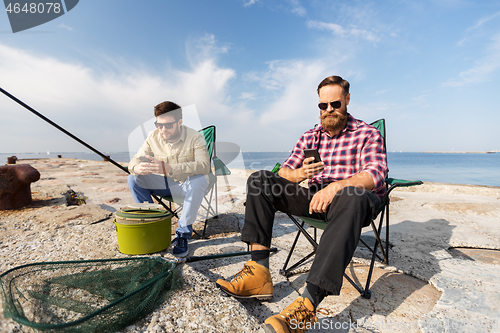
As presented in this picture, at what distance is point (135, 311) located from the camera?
106cm

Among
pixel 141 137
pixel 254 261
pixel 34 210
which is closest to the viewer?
pixel 254 261

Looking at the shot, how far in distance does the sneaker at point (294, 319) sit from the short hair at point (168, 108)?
2.10 meters

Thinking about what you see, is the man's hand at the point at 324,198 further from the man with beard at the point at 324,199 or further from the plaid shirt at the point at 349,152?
the plaid shirt at the point at 349,152

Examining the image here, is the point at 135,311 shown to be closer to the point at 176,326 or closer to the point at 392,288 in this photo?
the point at 176,326

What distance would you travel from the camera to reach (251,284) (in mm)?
1357

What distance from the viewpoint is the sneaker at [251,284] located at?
1.35 meters

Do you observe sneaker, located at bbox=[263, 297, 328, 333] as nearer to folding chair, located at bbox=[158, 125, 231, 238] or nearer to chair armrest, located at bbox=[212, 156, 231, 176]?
folding chair, located at bbox=[158, 125, 231, 238]

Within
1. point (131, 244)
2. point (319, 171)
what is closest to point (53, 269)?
point (131, 244)

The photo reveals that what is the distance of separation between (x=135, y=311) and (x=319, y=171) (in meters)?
1.42

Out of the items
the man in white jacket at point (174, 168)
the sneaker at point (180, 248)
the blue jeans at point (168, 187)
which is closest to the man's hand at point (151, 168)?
the man in white jacket at point (174, 168)

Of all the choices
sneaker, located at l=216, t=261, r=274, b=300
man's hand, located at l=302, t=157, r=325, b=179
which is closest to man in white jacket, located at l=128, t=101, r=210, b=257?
sneaker, located at l=216, t=261, r=274, b=300

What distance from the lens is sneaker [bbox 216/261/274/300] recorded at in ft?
4.43

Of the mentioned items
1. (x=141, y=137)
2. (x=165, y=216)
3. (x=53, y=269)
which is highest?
A: (x=141, y=137)

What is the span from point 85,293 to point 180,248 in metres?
0.83
